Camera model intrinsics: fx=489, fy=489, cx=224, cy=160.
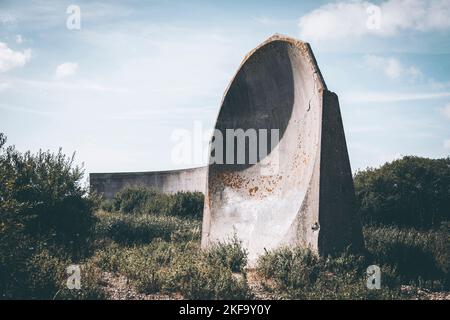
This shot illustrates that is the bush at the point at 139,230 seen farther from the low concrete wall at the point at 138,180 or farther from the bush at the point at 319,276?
the low concrete wall at the point at 138,180

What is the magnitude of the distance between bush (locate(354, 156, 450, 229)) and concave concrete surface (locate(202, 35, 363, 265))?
445 centimetres

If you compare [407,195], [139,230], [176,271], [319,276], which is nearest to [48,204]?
[139,230]

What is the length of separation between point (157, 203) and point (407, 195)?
9.76 m

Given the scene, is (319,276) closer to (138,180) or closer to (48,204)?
(48,204)

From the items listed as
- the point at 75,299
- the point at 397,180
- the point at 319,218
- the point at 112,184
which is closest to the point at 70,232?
the point at 75,299

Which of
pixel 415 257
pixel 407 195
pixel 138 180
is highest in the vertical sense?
pixel 138 180

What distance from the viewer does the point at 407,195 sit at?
15062mm

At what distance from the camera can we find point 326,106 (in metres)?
9.75

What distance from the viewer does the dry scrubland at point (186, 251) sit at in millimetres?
8602

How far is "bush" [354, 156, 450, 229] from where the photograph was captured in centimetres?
1477

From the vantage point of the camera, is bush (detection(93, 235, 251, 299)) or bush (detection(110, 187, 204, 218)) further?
bush (detection(110, 187, 204, 218))

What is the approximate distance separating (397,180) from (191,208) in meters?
7.87

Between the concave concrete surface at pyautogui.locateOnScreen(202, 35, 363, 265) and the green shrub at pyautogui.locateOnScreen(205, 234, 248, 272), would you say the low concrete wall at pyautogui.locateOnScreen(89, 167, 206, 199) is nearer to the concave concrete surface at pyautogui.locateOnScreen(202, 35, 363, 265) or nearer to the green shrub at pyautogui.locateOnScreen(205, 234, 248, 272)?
the concave concrete surface at pyautogui.locateOnScreen(202, 35, 363, 265)

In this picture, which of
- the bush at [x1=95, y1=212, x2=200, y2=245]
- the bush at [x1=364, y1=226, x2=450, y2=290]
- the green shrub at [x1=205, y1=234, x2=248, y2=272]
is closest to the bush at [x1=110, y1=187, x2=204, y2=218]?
the bush at [x1=95, y1=212, x2=200, y2=245]
